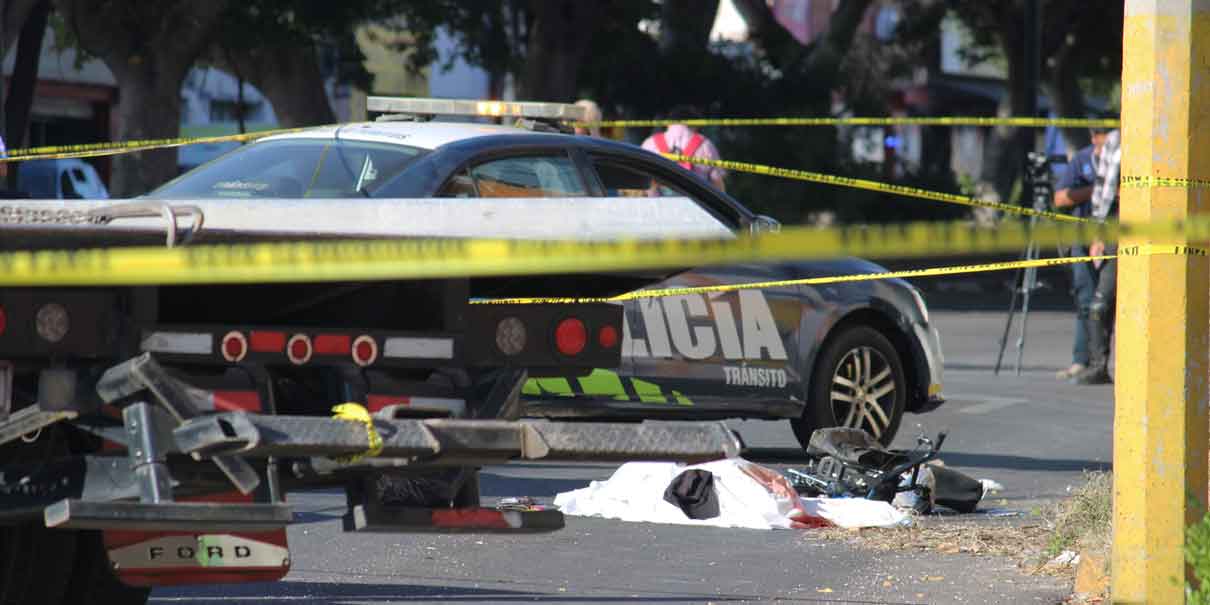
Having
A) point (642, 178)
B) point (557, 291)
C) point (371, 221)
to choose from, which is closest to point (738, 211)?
point (642, 178)

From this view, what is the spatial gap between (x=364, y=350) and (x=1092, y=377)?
38.6 ft

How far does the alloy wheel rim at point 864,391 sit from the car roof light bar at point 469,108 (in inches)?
72.1

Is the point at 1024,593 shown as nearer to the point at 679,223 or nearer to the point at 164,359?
the point at 679,223

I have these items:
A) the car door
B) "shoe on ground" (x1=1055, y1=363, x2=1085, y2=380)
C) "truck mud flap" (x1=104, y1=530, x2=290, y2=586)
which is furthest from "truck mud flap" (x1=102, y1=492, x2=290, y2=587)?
"shoe on ground" (x1=1055, y1=363, x2=1085, y2=380)

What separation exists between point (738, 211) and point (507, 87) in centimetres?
2412

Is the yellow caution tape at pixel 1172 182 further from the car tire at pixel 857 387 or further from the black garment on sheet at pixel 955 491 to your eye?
the car tire at pixel 857 387

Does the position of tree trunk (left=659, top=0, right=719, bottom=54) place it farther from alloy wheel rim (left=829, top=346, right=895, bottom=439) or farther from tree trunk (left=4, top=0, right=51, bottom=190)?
alloy wheel rim (left=829, top=346, right=895, bottom=439)

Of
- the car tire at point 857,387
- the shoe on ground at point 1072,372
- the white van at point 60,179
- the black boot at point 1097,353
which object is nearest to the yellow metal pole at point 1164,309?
the car tire at point 857,387

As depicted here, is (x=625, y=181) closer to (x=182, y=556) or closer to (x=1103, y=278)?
(x=182, y=556)

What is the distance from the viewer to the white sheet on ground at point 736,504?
860cm

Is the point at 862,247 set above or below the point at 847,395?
above

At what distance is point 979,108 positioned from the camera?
230ft

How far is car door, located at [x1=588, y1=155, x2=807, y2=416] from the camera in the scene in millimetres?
9977

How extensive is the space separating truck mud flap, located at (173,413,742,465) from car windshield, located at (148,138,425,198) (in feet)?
11.1
